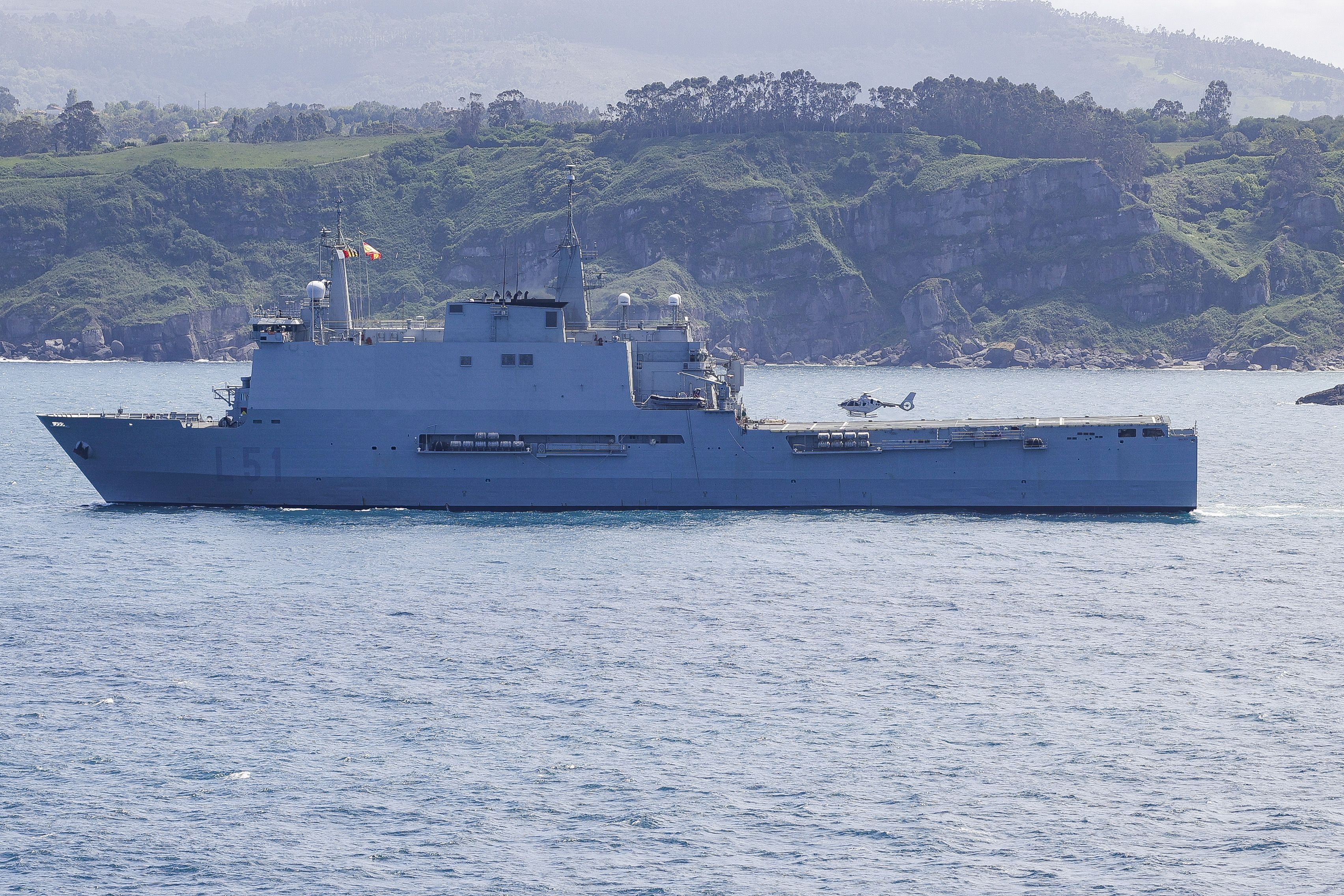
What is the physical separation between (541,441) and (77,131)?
6982 inches

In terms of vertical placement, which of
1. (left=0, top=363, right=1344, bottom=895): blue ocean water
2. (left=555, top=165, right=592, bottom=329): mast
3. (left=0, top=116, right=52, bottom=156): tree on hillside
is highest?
(left=0, top=116, right=52, bottom=156): tree on hillside

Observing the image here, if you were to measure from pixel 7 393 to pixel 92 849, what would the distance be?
97.4 m

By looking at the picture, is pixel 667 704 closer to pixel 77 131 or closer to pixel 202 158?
pixel 202 158

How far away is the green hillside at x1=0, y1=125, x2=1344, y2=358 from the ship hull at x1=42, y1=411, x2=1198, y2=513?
4151 inches

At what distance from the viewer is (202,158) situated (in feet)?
592

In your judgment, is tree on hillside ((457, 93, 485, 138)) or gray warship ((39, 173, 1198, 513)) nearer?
gray warship ((39, 173, 1198, 513))

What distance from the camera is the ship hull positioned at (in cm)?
4144

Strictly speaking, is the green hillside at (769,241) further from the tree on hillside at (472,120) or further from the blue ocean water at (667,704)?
the blue ocean water at (667,704)

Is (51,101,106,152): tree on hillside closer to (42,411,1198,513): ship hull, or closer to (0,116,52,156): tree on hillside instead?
(0,116,52,156): tree on hillside

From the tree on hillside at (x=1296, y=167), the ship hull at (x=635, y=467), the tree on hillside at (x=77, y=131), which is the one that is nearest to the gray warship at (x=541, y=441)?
the ship hull at (x=635, y=467)

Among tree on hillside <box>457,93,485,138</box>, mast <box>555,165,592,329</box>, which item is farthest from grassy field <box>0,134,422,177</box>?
mast <box>555,165,592,329</box>

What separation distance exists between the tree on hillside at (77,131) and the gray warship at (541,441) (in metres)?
170

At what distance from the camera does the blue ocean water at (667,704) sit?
64.2 ft

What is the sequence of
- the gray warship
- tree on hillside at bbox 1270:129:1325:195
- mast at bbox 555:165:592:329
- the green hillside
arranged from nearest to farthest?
1. the gray warship
2. mast at bbox 555:165:592:329
3. the green hillside
4. tree on hillside at bbox 1270:129:1325:195
